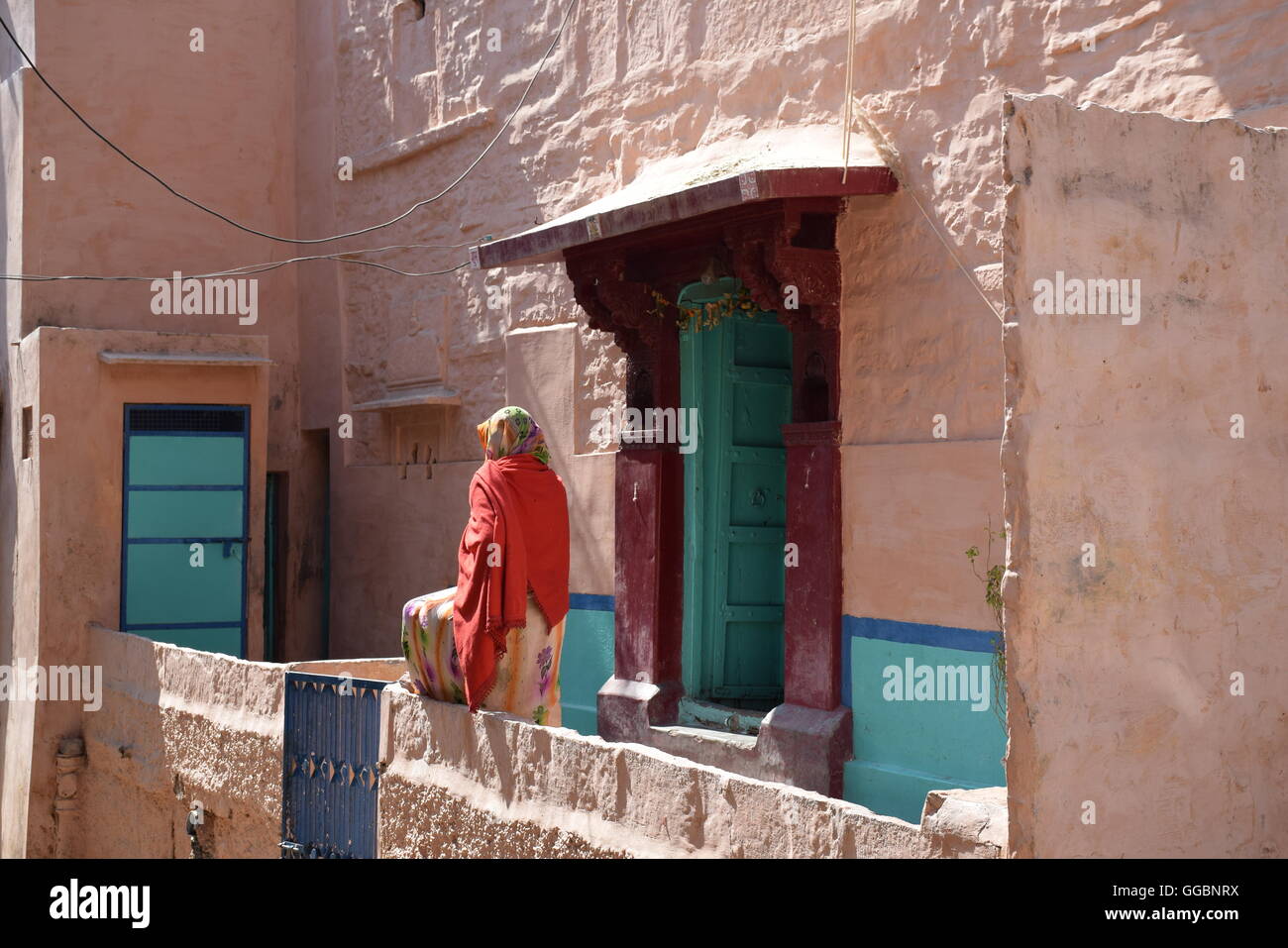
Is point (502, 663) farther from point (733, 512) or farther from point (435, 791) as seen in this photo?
point (733, 512)

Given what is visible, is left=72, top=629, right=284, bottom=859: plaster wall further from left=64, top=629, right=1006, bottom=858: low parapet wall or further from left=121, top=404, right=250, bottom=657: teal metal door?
left=121, top=404, right=250, bottom=657: teal metal door

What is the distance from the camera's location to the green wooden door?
24.8 ft

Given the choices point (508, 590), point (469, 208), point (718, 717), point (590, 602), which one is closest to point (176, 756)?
point (590, 602)

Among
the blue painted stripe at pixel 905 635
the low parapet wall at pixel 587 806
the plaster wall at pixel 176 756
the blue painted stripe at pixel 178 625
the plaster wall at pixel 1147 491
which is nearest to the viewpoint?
the plaster wall at pixel 1147 491

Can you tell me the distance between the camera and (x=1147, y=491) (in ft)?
11.8

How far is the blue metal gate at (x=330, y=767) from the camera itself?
19.4ft

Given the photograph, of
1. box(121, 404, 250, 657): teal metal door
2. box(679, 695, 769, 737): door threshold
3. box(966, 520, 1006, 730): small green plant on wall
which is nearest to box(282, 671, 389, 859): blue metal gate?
box(679, 695, 769, 737): door threshold

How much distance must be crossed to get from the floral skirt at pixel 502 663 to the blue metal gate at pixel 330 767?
0.47 metres

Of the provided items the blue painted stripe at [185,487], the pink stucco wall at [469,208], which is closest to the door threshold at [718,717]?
the pink stucco wall at [469,208]

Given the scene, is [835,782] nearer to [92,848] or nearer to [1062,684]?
[1062,684]

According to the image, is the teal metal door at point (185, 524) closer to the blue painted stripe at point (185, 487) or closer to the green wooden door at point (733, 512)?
the blue painted stripe at point (185, 487)
